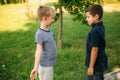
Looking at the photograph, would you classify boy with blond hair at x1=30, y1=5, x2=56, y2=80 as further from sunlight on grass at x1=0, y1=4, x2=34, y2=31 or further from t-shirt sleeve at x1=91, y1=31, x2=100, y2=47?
sunlight on grass at x1=0, y1=4, x2=34, y2=31

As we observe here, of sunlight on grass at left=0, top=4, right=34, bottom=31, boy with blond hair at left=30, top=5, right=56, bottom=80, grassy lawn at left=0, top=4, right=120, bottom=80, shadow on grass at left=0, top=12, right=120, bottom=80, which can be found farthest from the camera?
sunlight on grass at left=0, top=4, right=34, bottom=31

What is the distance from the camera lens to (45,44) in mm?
4352

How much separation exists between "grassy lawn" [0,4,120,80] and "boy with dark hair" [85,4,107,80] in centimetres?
221

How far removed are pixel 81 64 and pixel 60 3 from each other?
2626 mm

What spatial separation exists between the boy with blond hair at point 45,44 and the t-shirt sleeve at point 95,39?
59cm

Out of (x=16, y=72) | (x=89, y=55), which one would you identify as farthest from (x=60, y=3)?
(x=89, y=55)

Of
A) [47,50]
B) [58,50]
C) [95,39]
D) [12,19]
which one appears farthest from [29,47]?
[12,19]

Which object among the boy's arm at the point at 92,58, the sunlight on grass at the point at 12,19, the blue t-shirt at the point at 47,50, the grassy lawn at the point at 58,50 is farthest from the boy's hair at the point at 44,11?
the sunlight on grass at the point at 12,19

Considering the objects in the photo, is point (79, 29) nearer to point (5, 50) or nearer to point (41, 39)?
point (5, 50)

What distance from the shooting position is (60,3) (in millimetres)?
9703

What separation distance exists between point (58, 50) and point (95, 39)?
527 centimetres

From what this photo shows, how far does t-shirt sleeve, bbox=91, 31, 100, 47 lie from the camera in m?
4.40

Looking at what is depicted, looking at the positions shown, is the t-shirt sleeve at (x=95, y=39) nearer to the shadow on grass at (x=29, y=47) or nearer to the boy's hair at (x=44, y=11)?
the boy's hair at (x=44, y=11)

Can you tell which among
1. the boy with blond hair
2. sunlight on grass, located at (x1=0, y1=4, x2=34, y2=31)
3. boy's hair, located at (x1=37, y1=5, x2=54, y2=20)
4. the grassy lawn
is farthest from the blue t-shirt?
sunlight on grass, located at (x1=0, y1=4, x2=34, y2=31)
